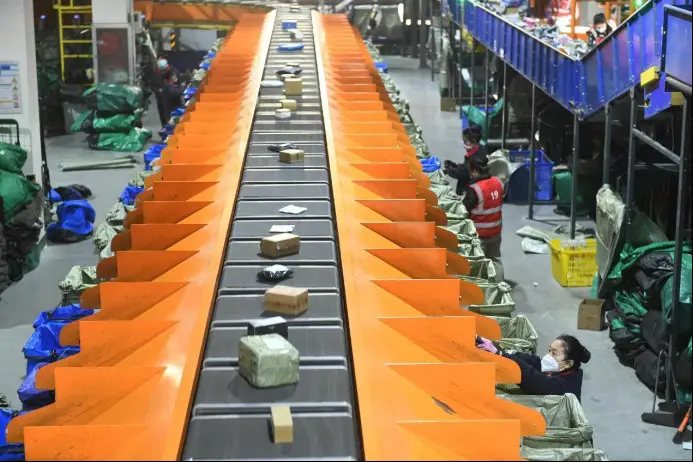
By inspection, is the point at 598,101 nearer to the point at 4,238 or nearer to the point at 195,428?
the point at 4,238

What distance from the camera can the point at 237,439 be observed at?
3.38 m

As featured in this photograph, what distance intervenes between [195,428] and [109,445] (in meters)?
0.29

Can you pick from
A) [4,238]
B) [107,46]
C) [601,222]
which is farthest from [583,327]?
[107,46]

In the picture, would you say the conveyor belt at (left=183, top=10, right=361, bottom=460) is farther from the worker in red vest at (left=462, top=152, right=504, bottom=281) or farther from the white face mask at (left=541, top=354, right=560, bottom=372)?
the worker in red vest at (left=462, top=152, right=504, bottom=281)

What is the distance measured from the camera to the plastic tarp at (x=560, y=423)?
5230 mm

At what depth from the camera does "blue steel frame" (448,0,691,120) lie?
8.51m

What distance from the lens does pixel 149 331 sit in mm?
4164

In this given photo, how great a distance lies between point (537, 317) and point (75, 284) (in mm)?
4202

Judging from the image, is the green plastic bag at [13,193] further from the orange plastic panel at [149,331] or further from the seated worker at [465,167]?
the seated worker at [465,167]

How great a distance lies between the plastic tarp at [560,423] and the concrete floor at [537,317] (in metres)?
1.51

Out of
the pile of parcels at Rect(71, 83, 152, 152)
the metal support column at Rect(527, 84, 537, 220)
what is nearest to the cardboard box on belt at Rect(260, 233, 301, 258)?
the metal support column at Rect(527, 84, 537, 220)

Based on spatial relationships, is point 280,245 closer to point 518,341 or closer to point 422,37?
point 518,341

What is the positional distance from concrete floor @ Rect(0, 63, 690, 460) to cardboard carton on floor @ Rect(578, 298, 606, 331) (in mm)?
74

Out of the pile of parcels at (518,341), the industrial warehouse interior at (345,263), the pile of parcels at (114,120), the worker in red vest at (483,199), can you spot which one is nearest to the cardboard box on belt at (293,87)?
the industrial warehouse interior at (345,263)
